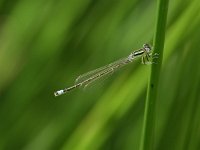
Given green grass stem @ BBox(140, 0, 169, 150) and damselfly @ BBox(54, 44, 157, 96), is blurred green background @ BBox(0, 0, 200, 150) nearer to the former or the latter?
damselfly @ BBox(54, 44, 157, 96)

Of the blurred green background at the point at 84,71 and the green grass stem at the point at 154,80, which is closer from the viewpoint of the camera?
the green grass stem at the point at 154,80

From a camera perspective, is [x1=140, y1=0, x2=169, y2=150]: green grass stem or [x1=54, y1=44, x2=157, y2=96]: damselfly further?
[x1=54, y1=44, x2=157, y2=96]: damselfly

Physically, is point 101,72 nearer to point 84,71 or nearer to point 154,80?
point 84,71

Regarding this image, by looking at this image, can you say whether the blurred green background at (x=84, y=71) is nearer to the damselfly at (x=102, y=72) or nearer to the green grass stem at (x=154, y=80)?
the damselfly at (x=102, y=72)

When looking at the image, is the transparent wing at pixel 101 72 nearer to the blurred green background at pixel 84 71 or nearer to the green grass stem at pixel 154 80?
the blurred green background at pixel 84 71

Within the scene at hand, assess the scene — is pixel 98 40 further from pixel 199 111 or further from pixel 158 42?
pixel 158 42

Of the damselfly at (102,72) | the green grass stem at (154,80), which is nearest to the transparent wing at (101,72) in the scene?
the damselfly at (102,72)

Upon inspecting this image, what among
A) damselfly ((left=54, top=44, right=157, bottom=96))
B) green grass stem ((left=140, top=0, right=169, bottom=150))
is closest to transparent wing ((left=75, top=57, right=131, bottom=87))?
damselfly ((left=54, top=44, right=157, bottom=96))
